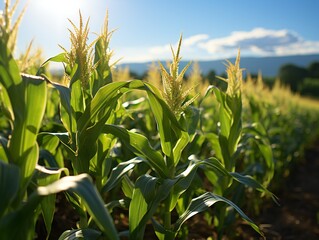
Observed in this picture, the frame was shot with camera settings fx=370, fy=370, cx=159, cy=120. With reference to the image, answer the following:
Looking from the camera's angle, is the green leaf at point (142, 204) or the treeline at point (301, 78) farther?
the treeline at point (301, 78)

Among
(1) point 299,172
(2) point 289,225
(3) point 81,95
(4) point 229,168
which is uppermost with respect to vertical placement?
(3) point 81,95

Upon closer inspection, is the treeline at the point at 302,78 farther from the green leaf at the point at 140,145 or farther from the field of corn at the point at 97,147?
the green leaf at the point at 140,145

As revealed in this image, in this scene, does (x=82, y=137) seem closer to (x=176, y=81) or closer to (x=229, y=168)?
(x=176, y=81)

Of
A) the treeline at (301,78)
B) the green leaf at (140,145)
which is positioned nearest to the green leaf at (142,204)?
the green leaf at (140,145)

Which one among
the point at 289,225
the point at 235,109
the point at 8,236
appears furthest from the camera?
the point at 289,225

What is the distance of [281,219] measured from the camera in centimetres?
409

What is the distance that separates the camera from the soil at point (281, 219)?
9.71 feet

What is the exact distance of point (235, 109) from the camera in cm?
250

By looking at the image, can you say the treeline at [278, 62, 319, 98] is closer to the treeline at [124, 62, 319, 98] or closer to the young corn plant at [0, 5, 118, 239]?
the treeline at [124, 62, 319, 98]

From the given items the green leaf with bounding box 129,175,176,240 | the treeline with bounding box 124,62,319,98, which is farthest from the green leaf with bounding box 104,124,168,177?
the treeline with bounding box 124,62,319,98

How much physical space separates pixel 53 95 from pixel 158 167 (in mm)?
2533

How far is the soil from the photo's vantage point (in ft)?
9.71

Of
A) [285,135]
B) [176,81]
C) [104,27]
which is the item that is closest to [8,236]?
[176,81]

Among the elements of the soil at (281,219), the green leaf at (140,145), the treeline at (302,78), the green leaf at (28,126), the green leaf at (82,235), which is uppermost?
the green leaf at (28,126)
